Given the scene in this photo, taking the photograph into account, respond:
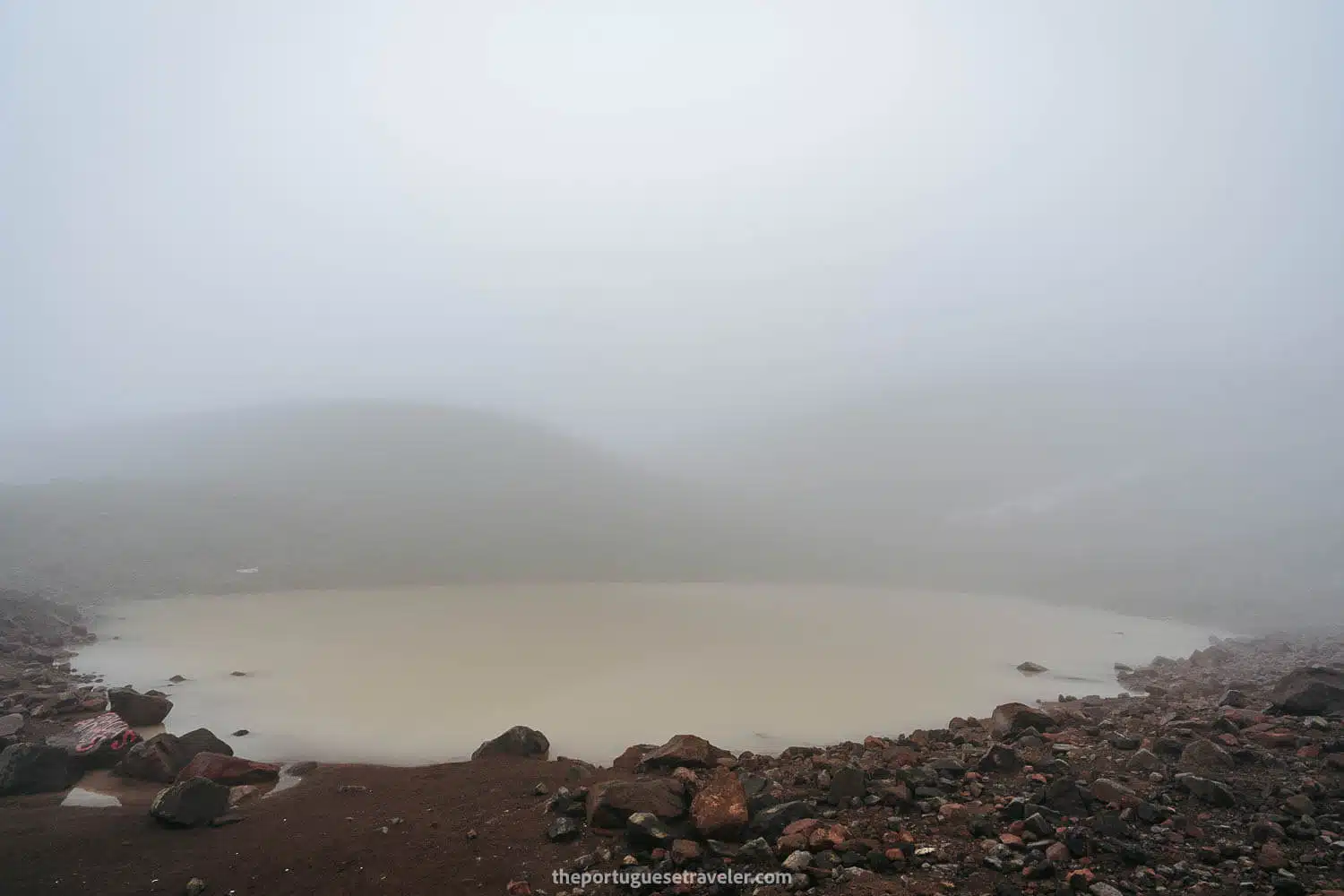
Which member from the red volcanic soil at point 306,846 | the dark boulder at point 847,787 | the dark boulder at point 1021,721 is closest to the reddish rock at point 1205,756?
the dark boulder at point 1021,721

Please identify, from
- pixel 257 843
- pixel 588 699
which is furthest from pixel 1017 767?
pixel 588 699

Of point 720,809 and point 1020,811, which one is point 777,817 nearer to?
point 720,809

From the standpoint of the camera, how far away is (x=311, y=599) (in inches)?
1277

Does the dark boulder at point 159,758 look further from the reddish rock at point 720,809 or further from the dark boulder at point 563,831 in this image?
the reddish rock at point 720,809

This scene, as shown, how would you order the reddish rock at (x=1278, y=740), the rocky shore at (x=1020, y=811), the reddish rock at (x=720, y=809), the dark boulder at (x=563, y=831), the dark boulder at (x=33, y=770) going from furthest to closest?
the dark boulder at (x=33, y=770)
the reddish rock at (x=1278, y=740)
the dark boulder at (x=563, y=831)
the reddish rock at (x=720, y=809)
the rocky shore at (x=1020, y=811)

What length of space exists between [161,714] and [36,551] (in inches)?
1298

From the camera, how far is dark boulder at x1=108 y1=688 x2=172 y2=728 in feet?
36.7

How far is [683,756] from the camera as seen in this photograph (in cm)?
779

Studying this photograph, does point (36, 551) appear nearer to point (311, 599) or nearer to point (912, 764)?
point (311, 599)

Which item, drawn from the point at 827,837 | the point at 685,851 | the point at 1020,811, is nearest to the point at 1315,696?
the point at 1020,811

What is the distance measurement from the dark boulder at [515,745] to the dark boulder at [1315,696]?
34.1 feet

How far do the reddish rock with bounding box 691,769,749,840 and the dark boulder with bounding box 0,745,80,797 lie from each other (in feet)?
27.0

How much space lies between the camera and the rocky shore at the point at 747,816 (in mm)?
4855

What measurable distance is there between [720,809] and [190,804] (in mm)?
5657
